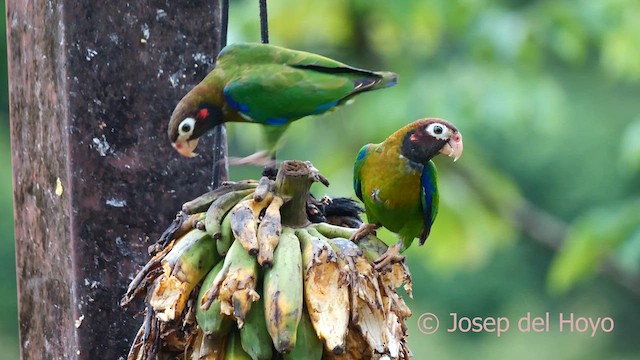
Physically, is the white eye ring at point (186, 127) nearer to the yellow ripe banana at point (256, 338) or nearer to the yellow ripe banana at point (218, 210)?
the yellow ripe banana at point (218, 210)

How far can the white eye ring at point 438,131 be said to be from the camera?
1422mm

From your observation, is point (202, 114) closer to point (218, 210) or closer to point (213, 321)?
point (218, 210)

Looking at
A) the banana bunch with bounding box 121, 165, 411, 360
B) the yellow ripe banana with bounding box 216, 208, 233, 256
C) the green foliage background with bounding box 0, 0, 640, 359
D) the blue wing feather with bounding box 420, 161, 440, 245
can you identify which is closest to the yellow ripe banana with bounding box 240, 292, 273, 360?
the banana bunch with bounding box 121, 165, 411, 360

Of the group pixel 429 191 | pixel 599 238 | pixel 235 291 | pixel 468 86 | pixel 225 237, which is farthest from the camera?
pixel 468 86

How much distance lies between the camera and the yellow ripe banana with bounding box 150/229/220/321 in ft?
3.84

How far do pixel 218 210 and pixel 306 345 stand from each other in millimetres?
222

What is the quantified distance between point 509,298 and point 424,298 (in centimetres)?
101

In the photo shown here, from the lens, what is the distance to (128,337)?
1.51 meters

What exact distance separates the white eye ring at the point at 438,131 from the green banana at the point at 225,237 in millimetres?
351

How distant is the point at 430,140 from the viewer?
1447 millimetres

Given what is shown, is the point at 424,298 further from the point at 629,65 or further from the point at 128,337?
the point at 128,337

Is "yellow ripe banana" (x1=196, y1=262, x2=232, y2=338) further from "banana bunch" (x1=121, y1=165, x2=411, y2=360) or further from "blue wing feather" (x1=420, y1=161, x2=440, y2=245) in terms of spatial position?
"blue wing feather" (x1=420, y1=161, x2=440, y2=245)

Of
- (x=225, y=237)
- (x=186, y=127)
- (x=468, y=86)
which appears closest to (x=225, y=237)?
(x=225, y=237)

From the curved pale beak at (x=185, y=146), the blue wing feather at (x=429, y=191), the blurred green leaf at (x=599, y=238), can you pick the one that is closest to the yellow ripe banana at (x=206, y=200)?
the curved pale beak at (x=185, y=146)
